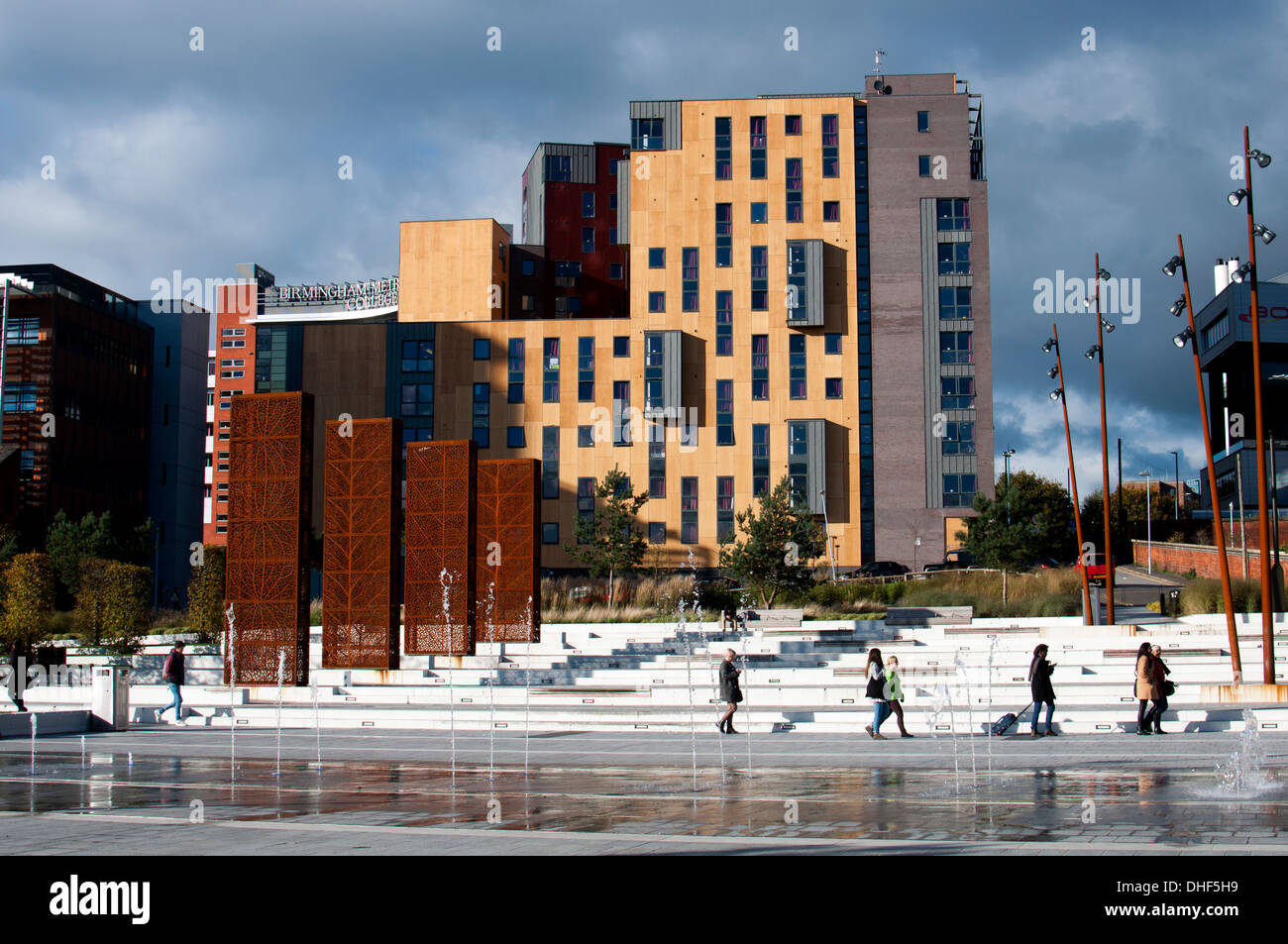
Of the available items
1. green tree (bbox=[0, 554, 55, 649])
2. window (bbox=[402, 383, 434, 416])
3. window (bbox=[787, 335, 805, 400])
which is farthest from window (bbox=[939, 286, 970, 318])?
green tree (bbox=[0, 554, 55, 649])

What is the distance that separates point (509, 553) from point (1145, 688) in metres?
19.4

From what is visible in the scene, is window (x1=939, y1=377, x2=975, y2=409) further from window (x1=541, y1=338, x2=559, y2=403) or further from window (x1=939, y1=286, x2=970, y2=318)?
window (x1=541, y1=338, x2=559, y2=403)

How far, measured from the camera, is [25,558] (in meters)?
31.9

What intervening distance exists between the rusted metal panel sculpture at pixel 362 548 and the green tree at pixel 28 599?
8.38m

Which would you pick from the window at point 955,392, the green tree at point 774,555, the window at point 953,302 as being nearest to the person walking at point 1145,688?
the green tree at point 774,555

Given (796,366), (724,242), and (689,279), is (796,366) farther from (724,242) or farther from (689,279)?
(724,242)

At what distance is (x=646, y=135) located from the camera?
241ft

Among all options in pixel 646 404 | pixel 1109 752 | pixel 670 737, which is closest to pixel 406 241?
pixel 646 404

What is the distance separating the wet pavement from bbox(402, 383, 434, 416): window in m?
52.3

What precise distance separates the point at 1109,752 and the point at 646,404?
2052 inches

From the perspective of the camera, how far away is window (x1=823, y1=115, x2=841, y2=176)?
68750mm

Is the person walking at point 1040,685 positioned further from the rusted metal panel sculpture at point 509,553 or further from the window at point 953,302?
the window at point 953,302

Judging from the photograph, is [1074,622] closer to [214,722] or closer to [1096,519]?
[214,722]

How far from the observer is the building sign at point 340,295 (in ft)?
333
